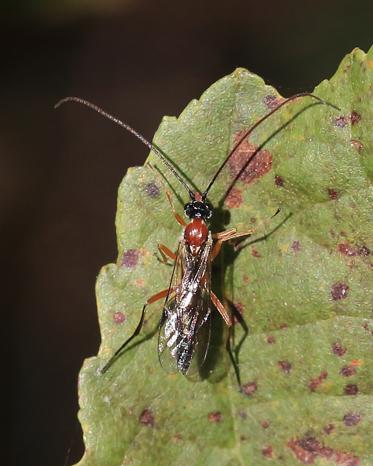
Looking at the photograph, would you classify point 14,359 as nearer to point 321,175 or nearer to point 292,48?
point 292,48

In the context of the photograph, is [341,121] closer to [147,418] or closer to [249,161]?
[249,161]

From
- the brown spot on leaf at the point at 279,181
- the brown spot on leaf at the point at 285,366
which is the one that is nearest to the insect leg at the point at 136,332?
the brown spot on leaf at the point at 285,366

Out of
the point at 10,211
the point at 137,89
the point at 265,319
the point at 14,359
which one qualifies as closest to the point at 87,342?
the point at 14,359

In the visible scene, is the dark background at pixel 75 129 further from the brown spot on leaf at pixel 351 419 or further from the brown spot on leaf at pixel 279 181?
the brown spot on leaf at pixel 351 419

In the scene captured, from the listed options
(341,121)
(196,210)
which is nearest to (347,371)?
(196,210)

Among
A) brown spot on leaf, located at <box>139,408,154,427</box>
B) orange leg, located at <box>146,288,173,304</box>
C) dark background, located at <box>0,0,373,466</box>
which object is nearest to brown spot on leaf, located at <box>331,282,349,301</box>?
orange leg, located at <box>146,288,173,304</box>

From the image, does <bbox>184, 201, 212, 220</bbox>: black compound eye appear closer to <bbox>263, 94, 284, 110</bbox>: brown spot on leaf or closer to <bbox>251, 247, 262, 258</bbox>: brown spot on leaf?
<bbox>251, 247, 262, 258</bbox>: brown spot on leaf
